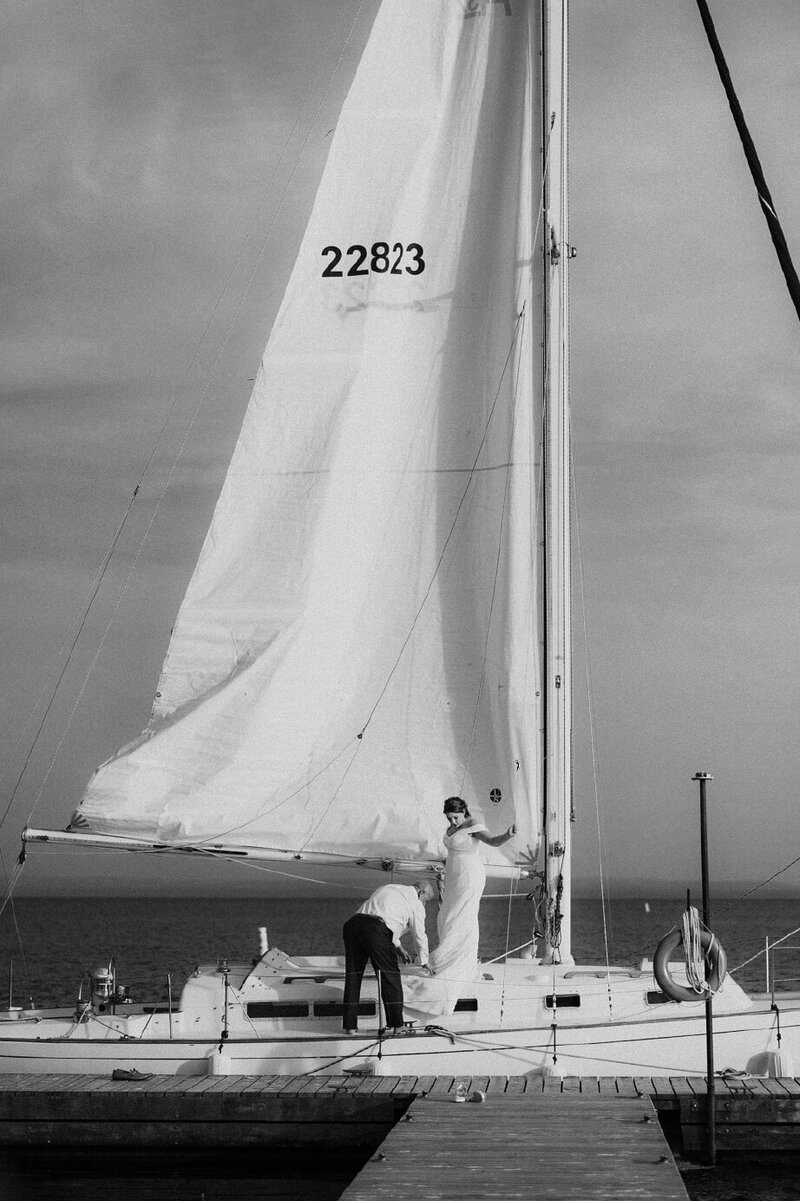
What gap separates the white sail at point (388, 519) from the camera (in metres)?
13.6

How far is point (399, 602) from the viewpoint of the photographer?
47.0 ft

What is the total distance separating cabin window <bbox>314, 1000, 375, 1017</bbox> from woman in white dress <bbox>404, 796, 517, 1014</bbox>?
0.34 m

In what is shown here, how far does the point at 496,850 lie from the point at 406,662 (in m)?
2.02

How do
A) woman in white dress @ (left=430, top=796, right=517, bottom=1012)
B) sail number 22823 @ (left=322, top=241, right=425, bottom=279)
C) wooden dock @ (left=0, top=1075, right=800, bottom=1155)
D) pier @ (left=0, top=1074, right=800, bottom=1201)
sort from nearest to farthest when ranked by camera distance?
pier @ (left=0, top=1074, right=800, bottom=1201), wooden dock @ (left=0, top=1075, right=800, bottom=1155), woman in white dress @ (left=430, top=796, right=517, bottom=1012), sail number 22823 @ (left=322, top=241, right=425, bottom=279)

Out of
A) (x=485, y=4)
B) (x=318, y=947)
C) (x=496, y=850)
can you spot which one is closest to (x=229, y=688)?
(x=496, y=850)

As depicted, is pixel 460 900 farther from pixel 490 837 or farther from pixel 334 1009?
pixel 334 1009

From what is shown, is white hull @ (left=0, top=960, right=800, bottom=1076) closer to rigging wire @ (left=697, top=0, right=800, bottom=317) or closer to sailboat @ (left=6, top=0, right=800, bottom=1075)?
sailboat @ (left=6, top=0, right=800, bottom=1075)

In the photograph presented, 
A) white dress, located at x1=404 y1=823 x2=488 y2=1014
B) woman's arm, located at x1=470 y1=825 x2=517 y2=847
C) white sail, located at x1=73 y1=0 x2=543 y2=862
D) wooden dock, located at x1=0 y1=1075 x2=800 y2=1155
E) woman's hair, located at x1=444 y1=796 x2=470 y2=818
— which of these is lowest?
wooden dock, located at x1=0 y1=1075 x2=800 y2=1155

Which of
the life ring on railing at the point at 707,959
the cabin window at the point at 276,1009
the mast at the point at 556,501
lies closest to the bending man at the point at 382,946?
the cabin window at the point at 276,1009

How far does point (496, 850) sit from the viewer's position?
43.2 ft

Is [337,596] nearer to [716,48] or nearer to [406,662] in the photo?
[406,662]

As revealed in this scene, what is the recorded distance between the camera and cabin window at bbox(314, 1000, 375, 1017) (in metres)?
12.3

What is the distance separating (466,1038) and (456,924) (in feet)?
2.92

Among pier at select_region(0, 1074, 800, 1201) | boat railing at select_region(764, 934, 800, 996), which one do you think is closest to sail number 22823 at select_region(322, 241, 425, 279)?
boat railing at select_region(764, 934, 800, 996)
